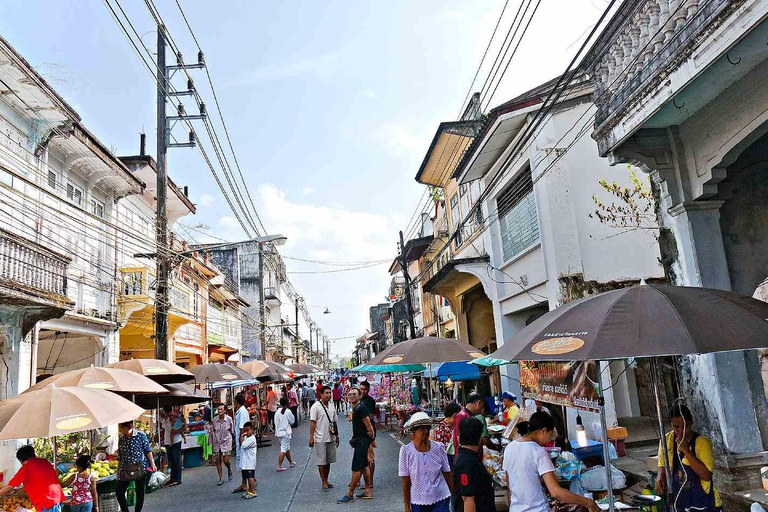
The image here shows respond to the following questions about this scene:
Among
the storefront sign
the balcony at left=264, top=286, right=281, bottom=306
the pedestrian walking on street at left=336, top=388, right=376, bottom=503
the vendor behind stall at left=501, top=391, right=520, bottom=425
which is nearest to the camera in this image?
the storefront sign

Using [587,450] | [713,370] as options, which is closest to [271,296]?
[587,450]

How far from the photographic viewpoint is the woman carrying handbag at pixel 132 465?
28.9 ft

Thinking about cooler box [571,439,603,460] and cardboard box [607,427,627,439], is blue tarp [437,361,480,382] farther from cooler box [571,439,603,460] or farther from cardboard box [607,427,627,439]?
cooler box [571,439,603,460]

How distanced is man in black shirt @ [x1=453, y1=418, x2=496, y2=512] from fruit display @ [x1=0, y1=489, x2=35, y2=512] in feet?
18.2

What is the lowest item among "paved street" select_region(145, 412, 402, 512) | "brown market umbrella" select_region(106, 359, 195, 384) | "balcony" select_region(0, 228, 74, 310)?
"paved street" select_region(145, 412, 402, 512)

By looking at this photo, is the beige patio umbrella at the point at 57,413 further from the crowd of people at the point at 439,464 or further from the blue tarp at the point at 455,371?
the blue tarp at the point at 455,371

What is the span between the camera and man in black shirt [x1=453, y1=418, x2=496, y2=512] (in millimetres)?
4672

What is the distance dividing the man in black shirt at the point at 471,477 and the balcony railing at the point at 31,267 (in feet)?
29.0

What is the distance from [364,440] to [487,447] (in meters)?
2.14

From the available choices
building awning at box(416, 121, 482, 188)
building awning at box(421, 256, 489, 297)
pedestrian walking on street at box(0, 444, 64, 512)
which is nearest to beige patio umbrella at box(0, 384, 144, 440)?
pedestrian walking on street at box(0, 444, 64, 512)

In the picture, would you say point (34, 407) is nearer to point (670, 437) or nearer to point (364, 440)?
point (364, 440)

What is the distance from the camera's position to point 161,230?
13.0m

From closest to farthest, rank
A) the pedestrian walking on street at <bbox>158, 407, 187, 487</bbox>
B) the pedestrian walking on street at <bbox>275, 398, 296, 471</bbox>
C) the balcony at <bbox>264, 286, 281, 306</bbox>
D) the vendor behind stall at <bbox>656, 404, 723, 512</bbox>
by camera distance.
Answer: the vendor behind stall at <bbox>656, 404, 723, 512</bbox> < the pedestrian walking on street at <bbox>158, 407, 187, 487</bbox> < the pedestrian walking on street at <bbox>275, 398, 296, 471</bbox> < the balcony at <bbox>264, 286, 281, 306</bbox>

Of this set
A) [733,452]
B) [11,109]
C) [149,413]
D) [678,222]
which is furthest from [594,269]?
[149,413]
